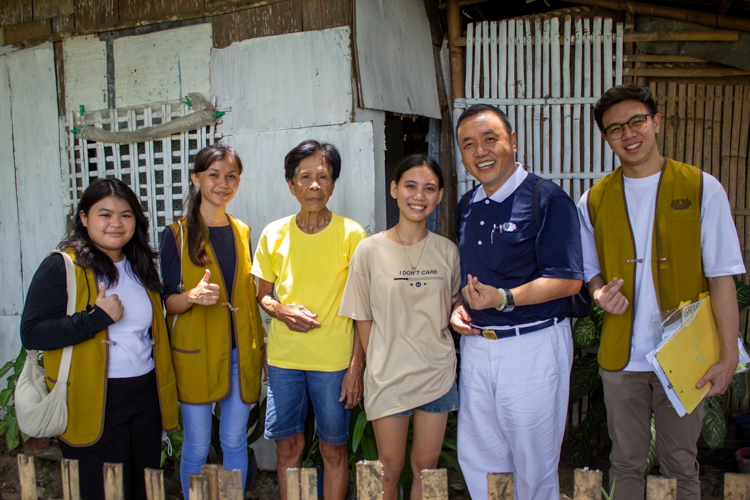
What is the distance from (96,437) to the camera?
223 centimetres

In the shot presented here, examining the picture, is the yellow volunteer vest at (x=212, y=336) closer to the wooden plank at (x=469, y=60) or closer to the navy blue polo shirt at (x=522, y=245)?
the navy blue polo shirt at (x=522, y=245)

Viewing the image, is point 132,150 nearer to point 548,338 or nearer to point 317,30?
point 317,30

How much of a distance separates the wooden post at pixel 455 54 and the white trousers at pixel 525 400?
240 centimetres

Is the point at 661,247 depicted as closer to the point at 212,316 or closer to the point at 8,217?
the point at 212,316

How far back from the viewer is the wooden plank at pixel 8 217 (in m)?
4.45

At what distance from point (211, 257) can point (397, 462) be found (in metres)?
1.40

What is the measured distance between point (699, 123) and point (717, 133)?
16 cm

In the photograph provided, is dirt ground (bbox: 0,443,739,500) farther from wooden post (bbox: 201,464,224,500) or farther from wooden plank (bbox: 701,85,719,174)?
wooden plank (bbox: 701,85,719,174)

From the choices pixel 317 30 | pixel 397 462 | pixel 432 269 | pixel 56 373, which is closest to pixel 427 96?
pixel 317 30

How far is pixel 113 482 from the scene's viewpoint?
185 cm

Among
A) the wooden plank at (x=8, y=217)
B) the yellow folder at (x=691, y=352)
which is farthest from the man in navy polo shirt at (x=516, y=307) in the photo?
the wooden plank at (x=8, y=217)

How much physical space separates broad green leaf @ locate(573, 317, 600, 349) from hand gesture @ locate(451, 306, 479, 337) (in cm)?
140

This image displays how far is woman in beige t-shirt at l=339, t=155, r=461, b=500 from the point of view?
2.35 metres

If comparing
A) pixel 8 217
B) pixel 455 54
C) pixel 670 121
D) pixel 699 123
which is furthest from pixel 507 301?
pixel 8 217
